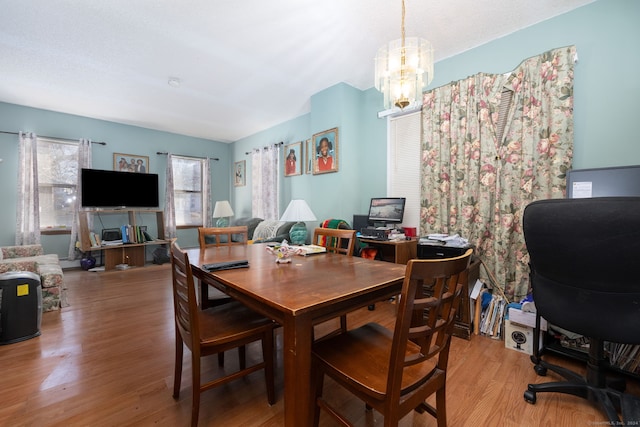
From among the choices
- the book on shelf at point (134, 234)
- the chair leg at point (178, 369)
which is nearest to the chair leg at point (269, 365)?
the chair leg at point (178, 369)

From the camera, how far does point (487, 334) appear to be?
224 centimetres

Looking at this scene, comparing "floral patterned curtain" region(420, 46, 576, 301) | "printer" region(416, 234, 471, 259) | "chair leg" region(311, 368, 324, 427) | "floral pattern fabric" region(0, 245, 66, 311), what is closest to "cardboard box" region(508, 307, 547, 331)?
"floral patterned curtain" region(420, 46, 576, 301)

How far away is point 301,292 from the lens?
3.54ft

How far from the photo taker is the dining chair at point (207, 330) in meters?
1.19

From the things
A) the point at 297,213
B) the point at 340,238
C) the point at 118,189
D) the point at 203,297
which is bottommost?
the point at 203,297

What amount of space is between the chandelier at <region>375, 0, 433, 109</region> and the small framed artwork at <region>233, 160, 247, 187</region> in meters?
4.80

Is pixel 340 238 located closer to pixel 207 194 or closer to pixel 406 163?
pixel 406 163

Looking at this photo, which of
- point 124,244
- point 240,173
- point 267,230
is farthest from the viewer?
point 240,173

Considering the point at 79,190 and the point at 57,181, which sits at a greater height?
the point at 57,181

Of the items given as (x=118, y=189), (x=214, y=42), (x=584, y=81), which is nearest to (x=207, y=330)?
(x=214, y=42)

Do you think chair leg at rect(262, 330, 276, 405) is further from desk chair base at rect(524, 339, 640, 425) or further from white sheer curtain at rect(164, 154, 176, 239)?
white sheer curtain at rect(164, 154, 176, 239)

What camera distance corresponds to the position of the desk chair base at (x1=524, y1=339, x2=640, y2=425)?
50.1 inches

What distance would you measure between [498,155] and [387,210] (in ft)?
3.92

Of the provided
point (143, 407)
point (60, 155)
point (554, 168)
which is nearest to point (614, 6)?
point (554, 168)
